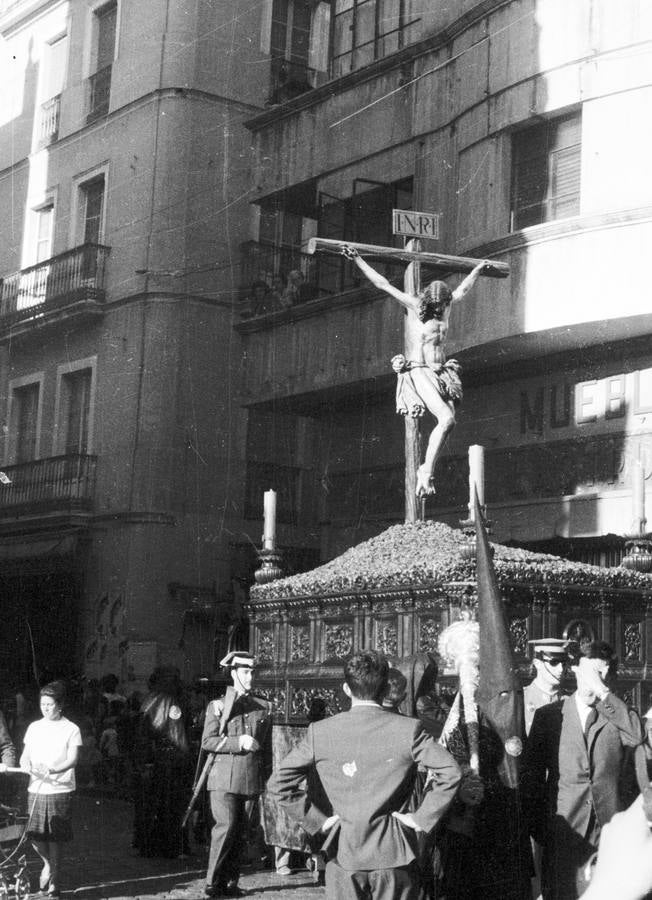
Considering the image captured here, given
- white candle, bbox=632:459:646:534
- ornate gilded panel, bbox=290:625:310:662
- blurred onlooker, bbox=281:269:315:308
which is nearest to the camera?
white candle, bbox=632:459:646:534

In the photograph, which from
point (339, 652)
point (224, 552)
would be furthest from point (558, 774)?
point (224, 552)

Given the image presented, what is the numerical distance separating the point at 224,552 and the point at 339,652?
1298cm

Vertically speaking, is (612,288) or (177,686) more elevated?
(612,288)

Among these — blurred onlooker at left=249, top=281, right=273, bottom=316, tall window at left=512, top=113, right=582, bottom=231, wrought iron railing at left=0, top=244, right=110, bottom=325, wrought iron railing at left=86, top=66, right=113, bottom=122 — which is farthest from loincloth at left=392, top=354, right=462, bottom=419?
wrought iron railing at left=86, top=66, right=113, bottom=122

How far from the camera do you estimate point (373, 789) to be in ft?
16.5

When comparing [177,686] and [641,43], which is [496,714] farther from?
[641,43]

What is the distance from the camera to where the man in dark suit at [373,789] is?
197 inches

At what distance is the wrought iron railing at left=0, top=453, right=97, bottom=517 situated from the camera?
23562mm

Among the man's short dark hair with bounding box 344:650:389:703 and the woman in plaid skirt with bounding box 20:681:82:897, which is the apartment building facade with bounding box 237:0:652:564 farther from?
the man's short dark hair with bounding box 344:650:389:703

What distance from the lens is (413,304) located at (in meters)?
10.8

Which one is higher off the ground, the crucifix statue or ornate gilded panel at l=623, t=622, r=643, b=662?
the crucifix statue

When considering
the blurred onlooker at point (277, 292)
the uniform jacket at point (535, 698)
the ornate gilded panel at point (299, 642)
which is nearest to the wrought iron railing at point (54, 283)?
the blurred onlooker at point (277, 292)

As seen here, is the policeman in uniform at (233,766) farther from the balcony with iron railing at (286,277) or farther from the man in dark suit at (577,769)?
the balcony with iron railing at (286,277)

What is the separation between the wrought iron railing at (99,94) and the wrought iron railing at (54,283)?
111 inches
